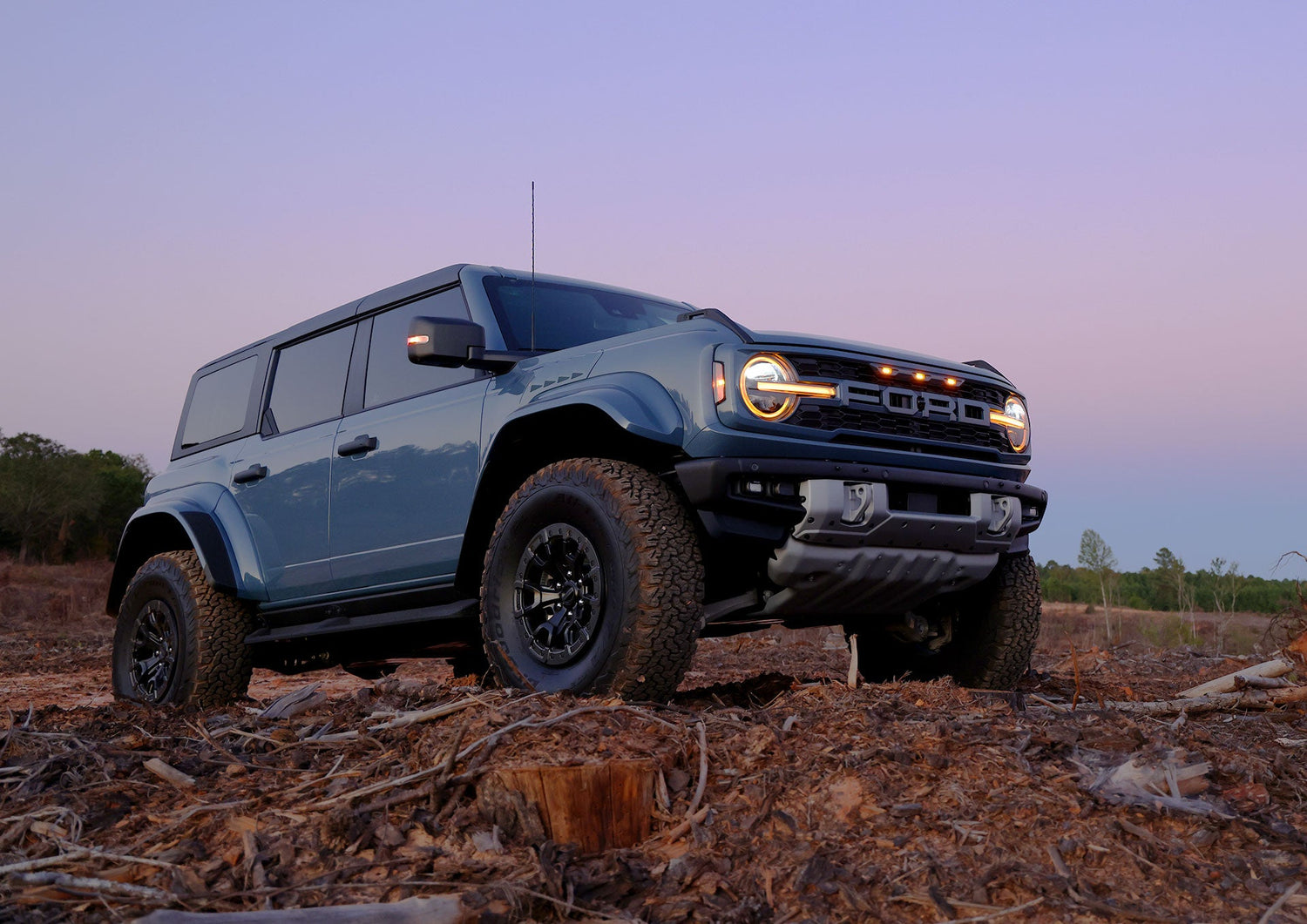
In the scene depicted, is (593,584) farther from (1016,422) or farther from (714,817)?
(1016,422)

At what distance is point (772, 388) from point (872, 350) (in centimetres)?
65

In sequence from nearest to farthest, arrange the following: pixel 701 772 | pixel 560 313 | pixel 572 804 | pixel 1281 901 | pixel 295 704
A: 1. pixel 1281 901
2. pixel 572 804
3. pixel 701 772
4. pixel 295 704
5. pixel 560 313

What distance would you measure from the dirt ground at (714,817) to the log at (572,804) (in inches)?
1.9

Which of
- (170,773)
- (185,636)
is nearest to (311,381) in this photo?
(185,636)

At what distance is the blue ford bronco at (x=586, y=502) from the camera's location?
4.39 metres

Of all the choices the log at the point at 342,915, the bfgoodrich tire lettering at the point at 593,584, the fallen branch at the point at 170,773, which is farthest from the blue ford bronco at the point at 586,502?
the log at the point at 342,915

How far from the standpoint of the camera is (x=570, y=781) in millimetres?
3195

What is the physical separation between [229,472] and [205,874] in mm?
4285

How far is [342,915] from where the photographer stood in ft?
8.43

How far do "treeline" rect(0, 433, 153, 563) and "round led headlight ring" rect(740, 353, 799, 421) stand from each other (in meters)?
39.2

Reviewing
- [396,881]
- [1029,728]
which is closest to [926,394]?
[1029,728]

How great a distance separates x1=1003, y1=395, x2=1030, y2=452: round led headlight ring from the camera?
214 inches

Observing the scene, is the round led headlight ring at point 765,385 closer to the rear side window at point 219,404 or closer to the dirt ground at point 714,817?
the dirt ground at point 714,817

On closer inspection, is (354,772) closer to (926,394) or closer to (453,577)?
(453,577)
